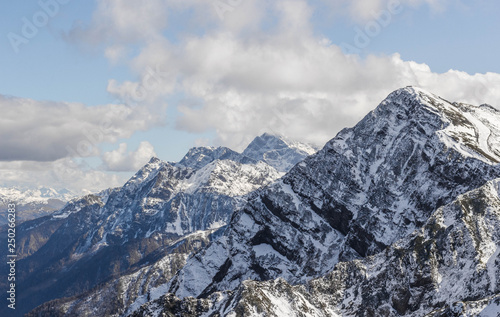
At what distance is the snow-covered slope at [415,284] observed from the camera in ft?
524

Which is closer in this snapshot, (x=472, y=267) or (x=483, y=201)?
(x=472, y=267)

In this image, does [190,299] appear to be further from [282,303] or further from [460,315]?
[460,315]

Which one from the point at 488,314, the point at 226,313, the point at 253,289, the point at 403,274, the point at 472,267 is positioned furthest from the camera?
the point at 403,274

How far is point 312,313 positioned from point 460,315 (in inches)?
2295

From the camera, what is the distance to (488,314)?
421ft

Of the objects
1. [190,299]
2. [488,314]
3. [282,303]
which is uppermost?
[190,299]

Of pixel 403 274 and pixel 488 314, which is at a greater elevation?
pixel 403 274

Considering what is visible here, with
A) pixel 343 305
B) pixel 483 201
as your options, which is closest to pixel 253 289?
pixel 343 305

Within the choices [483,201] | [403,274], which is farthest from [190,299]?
[483,201]

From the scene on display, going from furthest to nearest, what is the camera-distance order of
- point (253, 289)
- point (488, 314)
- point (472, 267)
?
point (472, 267)
point (253, 289)
point (488, 314)

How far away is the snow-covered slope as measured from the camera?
524ft

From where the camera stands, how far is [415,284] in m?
182

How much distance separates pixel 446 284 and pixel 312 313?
52.8 metres

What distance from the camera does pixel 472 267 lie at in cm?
17388
